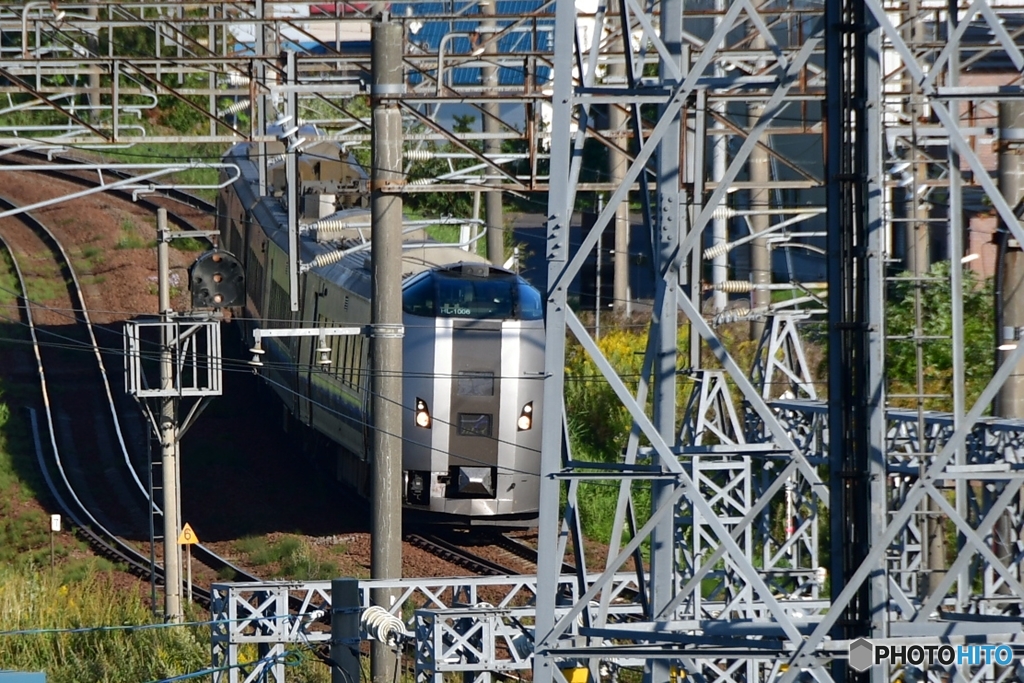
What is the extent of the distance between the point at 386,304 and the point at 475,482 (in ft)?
17.8

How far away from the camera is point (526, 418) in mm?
19797

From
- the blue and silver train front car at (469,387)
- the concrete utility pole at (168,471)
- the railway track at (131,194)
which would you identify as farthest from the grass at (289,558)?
the railway track at (131,194)

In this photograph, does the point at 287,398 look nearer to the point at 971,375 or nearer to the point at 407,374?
the point at 407,374

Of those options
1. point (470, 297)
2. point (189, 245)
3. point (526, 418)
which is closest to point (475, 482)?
point (526, 418)

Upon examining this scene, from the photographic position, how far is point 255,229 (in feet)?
89.0

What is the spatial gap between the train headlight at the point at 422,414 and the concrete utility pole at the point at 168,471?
2934mm

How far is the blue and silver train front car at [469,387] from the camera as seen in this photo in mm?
19344

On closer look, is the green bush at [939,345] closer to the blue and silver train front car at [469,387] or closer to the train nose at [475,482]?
the blue and silver train front car at [469,387]

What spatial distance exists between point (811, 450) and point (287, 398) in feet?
35.2

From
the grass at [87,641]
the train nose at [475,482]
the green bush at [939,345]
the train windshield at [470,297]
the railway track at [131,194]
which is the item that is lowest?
the grass at [87,641]

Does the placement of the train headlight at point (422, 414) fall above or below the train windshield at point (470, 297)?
below

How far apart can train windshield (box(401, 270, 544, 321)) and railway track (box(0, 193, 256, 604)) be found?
4.42 metres

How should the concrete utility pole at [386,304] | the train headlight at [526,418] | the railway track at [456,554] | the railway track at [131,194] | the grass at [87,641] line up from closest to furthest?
the concrete utility pole at [386,304]
the grass at [87,641]
the train headlight at [526,418]
the railway track at [456,554]
the railway track at [131,194]

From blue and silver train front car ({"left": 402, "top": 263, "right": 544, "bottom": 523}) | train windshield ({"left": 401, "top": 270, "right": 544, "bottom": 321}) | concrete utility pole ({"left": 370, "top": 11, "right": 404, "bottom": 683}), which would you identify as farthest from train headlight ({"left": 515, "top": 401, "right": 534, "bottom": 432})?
concrete utility pole ({"left": 370, "top": 11, "right": 404, "bottom": 683})
